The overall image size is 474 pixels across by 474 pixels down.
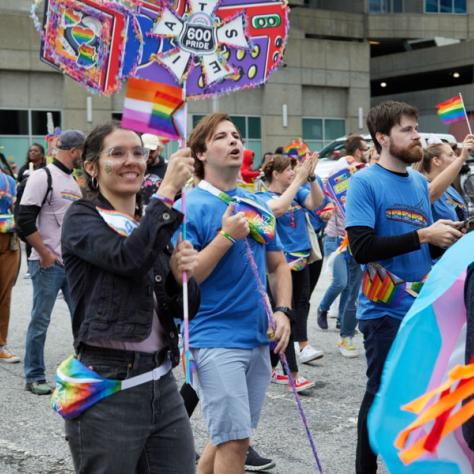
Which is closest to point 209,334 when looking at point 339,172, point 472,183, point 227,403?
point 227,403

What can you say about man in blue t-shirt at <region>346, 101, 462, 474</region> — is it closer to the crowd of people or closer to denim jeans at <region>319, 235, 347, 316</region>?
the crowd of people

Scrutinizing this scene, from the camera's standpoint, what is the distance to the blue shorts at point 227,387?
3502 mm

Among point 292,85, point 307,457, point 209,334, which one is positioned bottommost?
point 307,457

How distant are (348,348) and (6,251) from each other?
3.37 meters

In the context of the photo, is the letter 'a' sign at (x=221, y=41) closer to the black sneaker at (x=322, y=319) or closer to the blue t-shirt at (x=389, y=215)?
the blue t-shirt at (x=389, y=215)

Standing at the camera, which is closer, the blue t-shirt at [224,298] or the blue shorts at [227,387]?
the blue shorts at [227,387]

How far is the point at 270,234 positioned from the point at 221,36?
971mm

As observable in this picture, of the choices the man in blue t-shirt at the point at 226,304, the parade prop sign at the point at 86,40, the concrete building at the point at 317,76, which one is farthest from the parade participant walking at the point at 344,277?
the concrete building at the point at 317,76

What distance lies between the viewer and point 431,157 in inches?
246

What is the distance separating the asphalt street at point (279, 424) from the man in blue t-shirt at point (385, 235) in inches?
41.5

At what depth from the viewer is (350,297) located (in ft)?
25.6

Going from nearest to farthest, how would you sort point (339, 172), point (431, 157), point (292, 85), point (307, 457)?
1. point (307, 457)
2. point (431, 157)
3. point (339, 172)
4. point (292, 85)

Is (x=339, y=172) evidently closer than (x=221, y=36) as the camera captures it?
No

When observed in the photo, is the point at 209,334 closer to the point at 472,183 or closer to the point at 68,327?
the point at 472,183
